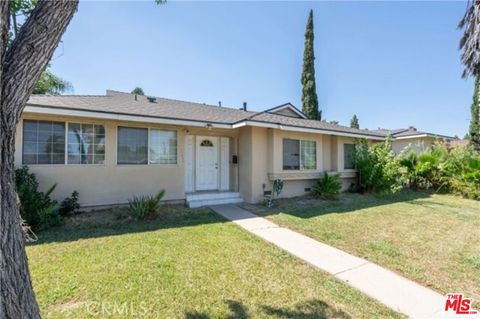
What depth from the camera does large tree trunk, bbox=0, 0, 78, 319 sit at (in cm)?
179

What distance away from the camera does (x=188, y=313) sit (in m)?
2.97

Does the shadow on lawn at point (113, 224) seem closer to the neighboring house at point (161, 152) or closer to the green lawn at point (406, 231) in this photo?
the neighboring house at point (161, 152)

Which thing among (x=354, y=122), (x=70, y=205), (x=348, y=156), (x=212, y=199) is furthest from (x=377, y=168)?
(x=354, y=122)

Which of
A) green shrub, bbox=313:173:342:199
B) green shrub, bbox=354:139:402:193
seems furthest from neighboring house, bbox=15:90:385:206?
green shrub, bbox=354:139:402:193

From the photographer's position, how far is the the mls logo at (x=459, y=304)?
10.5 ft

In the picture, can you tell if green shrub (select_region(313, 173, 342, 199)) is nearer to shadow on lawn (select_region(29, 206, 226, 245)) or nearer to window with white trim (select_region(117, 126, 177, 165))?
shadow on lawn (select_region(29, 206, 226, 245))

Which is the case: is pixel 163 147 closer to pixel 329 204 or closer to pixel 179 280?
pixel 179 280

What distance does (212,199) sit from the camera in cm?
955

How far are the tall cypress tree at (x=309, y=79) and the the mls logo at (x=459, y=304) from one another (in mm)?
21860

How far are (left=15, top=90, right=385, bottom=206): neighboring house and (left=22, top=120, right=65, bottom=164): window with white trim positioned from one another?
0.02 meters

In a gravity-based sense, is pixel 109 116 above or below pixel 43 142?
above

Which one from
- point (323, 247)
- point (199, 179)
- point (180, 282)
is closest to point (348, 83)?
point (199, 179)
